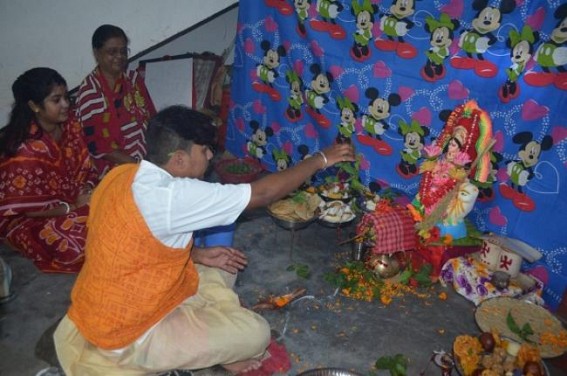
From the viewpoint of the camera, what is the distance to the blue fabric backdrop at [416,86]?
4.08m

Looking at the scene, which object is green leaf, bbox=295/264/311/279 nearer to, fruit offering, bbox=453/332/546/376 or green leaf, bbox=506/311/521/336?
fruit offering, bbox=453/332/546/376

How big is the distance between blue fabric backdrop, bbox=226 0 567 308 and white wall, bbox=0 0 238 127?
112 centimetres

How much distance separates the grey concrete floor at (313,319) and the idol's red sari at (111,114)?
4.97 feet

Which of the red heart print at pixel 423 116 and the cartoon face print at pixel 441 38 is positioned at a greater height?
the cartoon face print at pixel 441 38

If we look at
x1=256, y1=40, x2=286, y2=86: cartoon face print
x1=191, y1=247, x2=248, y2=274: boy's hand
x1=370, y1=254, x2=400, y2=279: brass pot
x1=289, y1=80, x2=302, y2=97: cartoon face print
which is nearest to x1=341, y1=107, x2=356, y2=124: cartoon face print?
x1=289, y1=80, x2=302, y2=97: cartoon face print

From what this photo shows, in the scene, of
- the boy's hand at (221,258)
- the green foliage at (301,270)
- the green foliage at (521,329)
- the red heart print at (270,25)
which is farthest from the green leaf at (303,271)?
the red heart print at (270,25)

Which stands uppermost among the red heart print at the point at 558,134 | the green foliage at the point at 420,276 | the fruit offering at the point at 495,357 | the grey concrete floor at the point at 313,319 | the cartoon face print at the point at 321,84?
the red heart print at the point at 558,134

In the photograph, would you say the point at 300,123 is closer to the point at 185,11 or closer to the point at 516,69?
the point at 185,11

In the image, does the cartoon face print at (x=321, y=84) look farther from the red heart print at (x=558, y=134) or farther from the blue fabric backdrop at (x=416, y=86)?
the red heart print at (x=558, y=134)

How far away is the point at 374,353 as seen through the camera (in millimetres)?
3736

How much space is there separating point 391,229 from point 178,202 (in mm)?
2538

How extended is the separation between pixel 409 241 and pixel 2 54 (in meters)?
4.44

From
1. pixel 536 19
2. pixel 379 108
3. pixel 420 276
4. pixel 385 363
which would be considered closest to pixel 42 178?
pixel 385 363

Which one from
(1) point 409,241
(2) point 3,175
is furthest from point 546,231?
(2) point 3,175
